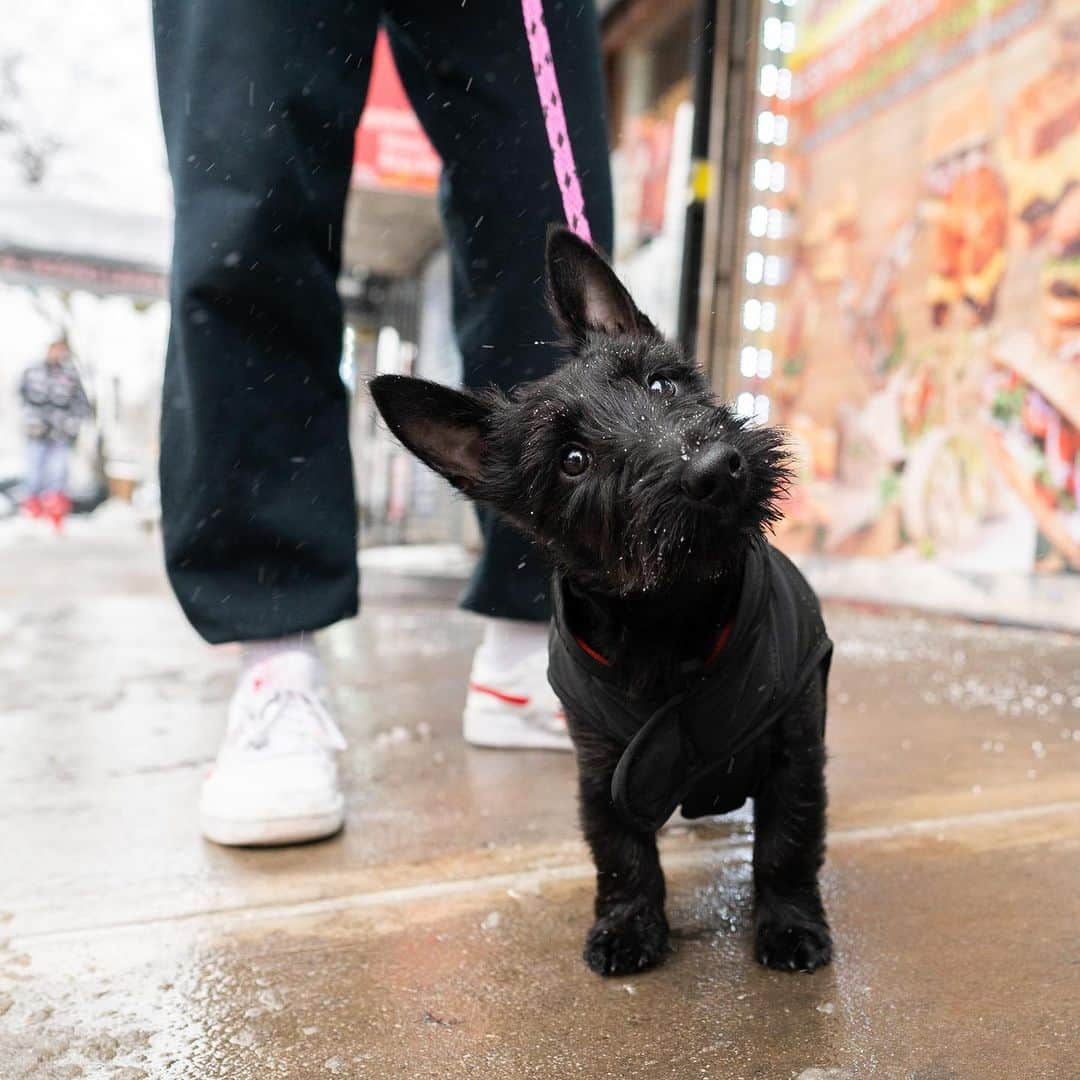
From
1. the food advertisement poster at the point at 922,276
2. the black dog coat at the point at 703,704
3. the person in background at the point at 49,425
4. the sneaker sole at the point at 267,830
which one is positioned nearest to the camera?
the black dog coat at the point at 703,704

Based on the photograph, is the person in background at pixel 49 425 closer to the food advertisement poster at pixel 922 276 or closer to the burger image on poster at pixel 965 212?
the food advertisement poster at pixel 922 276

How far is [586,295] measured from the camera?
1516 mm

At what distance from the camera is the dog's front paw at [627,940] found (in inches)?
48.0

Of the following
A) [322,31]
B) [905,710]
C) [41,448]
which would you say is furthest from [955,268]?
[41,448]

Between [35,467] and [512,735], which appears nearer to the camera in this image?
[512,735]

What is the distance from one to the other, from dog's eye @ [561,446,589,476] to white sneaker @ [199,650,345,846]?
2.55ft

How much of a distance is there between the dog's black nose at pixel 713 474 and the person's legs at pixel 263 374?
91cm

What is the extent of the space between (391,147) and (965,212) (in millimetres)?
4337

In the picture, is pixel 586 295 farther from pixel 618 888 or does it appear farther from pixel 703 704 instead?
pixel 618 888

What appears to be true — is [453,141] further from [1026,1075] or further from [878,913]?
[1026,1075]

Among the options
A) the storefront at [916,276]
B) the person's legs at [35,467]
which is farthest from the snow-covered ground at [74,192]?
the storefront at [916,276]

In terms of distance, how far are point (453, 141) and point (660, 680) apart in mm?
1209

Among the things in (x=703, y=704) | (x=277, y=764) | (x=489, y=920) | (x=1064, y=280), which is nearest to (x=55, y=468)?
(x=1064, y=280)

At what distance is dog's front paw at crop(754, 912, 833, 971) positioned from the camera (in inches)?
47.7
